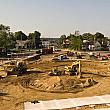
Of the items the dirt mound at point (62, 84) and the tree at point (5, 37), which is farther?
the tree at point (5, 37)

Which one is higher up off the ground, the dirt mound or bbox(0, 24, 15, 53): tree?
bbox(0, 24, 15, 53): tree

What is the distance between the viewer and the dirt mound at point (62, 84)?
26266 mm

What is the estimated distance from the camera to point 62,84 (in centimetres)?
2708

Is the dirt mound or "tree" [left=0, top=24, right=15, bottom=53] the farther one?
"tree" [left=0, top=24, right=15, bottom=53]

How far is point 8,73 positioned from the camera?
34.2 metres

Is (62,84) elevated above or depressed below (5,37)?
below

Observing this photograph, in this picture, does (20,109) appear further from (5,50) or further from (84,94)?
(5,50)

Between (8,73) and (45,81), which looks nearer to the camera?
(45,81)

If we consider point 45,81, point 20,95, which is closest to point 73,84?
point 45,81

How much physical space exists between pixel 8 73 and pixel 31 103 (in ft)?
46.0

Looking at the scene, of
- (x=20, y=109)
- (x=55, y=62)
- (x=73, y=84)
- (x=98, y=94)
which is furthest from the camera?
(x=55, y=62)

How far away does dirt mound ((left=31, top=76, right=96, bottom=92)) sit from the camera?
86.2 feet

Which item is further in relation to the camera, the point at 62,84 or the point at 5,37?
the point at 5,37

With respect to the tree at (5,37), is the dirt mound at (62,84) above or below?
below
